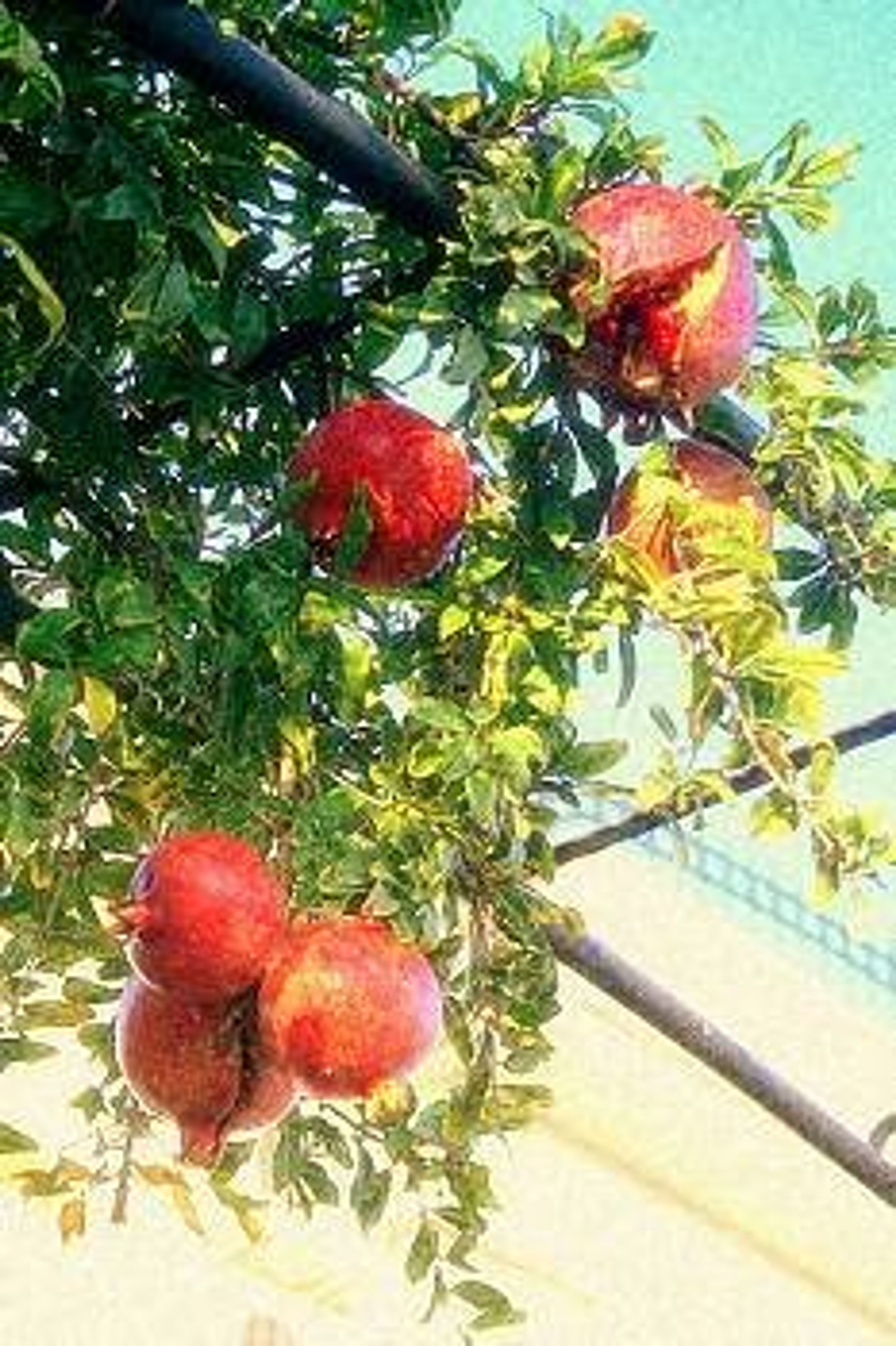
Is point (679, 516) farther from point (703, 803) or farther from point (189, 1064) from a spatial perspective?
point (189, 1064)

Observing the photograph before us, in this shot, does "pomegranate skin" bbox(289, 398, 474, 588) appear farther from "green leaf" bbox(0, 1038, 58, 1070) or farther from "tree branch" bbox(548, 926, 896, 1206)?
"green leaf" bbox(0, 1038, 58, 1070)

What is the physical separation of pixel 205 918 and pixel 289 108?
543mm

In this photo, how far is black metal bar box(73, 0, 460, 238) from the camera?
128 cm

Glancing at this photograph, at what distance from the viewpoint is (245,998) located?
142cm

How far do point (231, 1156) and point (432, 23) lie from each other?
0.99m

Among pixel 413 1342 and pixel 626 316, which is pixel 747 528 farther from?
pixel 413 1342

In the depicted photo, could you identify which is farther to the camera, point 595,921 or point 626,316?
point 595,921

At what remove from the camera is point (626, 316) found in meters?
1.49

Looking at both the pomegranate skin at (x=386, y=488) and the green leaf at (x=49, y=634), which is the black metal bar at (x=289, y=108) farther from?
the green leaf at (x=49, y=634)

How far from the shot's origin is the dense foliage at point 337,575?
4.50 ft

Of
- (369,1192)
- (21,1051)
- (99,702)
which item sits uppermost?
(99,702)

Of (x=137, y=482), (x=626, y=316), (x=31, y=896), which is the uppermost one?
(x=626, y=316)

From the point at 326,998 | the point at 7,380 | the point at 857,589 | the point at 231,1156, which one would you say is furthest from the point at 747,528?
the point at 231,1156

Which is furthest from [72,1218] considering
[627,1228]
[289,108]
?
[627,1228]
